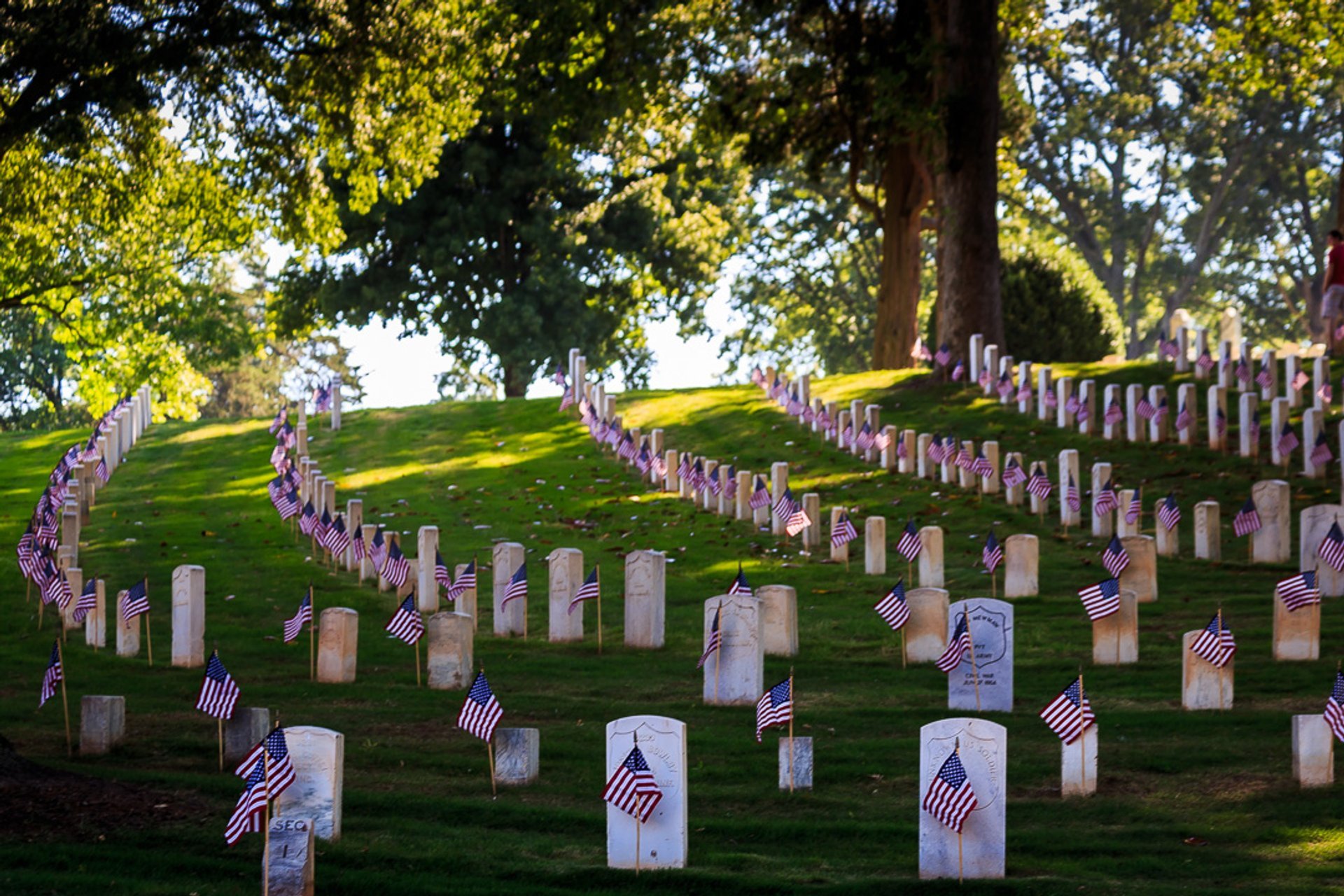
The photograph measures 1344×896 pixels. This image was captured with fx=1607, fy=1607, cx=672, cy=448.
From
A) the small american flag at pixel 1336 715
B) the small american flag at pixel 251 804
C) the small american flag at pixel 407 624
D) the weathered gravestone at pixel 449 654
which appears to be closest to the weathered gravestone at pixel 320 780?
the small american flag at pixel 251 804

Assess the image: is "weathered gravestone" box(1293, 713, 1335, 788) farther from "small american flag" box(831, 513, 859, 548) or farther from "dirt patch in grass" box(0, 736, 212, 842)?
"small american flag" box(831, 513, 859, 548)

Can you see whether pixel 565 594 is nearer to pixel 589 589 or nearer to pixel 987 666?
pixel 589 589

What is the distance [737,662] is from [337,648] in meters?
3.90

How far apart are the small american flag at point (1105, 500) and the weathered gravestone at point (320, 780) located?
13.6m

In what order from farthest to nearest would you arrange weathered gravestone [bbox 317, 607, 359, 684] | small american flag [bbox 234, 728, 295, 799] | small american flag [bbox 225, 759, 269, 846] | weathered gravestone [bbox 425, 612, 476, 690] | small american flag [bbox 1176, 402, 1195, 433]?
1. small american flag [bbox 1176, 402, 1195, 433]
2. weathered gravestone [bbox 317, 607, 359, 684]
3. weathered gravestone [bbox 425, 612, 476, 690]
4. small american flag [bbox 234, 728, 295, 799]
5. small american flag [bbox 225, 759, 269, 846]

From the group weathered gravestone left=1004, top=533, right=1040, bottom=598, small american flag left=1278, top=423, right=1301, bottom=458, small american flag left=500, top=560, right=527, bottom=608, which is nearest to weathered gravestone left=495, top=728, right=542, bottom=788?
small american flag left=500, top=560, right=527, bottom=608

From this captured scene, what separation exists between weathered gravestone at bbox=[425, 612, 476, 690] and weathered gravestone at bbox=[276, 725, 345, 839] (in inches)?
203

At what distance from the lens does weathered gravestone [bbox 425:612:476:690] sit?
48.5ft

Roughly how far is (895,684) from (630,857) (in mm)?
5618

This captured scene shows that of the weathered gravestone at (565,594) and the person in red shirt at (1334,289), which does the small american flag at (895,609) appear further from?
the person in red shirt at (1334,289)

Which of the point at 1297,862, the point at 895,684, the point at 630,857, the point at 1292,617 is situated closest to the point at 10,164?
the point at 895,684

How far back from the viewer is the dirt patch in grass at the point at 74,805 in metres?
9.77

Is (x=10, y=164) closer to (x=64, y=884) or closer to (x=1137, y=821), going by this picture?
(x=64, y=884)

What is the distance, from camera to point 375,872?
8.91m
